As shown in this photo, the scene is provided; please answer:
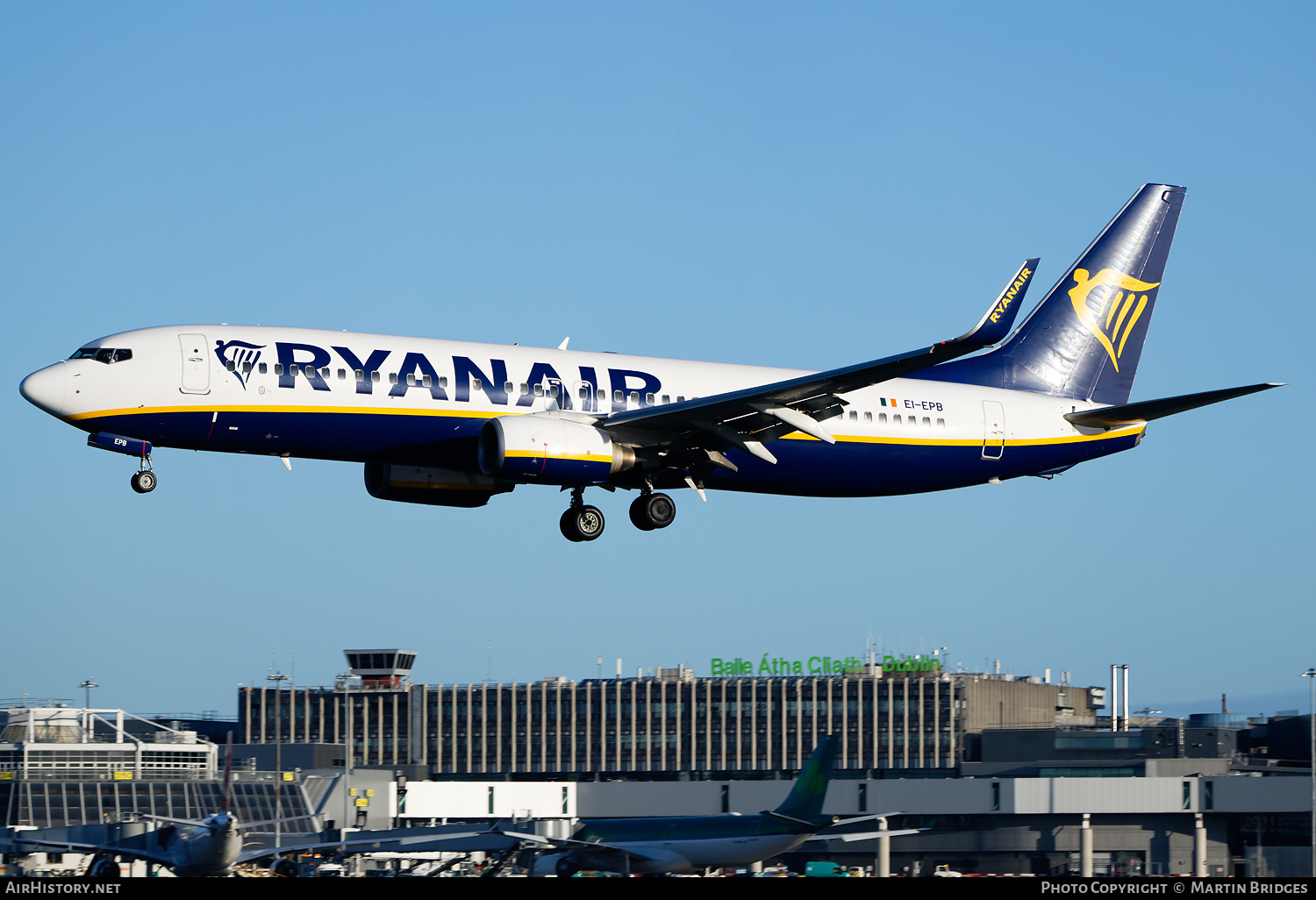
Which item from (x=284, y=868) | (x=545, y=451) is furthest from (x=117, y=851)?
(x=545, y=451)

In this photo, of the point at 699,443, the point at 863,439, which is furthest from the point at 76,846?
the point at 863,439

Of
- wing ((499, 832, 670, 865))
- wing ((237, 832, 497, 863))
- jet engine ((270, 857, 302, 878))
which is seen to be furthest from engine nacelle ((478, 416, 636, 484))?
jet engine ((270, 857, 302, 878))

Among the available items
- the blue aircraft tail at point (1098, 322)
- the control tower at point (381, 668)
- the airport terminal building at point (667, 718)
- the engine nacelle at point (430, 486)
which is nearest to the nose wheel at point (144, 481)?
the engine nacelle at point (430, 486)

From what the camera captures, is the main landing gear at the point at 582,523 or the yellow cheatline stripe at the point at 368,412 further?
the main landing gear at the point at 582,523

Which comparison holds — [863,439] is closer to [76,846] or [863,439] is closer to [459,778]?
[76,846]

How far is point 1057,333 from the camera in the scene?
167ft

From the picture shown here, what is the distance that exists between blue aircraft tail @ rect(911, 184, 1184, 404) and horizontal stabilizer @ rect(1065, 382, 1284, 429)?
239 centimetres

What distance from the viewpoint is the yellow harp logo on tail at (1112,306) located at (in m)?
51.7

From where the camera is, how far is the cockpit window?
37000 mm

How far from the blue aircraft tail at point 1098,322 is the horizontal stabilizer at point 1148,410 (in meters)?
2.39

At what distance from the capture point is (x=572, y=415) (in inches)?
1576

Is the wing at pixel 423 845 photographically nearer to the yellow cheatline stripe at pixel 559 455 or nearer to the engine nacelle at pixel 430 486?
the engine nacelle at pixel 430 486

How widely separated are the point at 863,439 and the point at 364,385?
1482cm

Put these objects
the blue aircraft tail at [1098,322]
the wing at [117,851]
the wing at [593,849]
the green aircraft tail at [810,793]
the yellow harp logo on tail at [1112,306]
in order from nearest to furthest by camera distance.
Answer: the wing at [117,851], the wing at [593,849], the blue aircraft tail at [1098,322], the yellow harp logo on tail at [1112,306], the green aircraft tail at [810,793]
